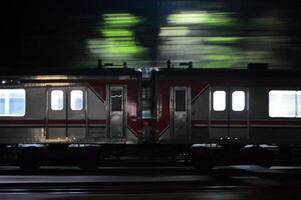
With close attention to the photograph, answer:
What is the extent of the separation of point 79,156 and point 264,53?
6820 mm

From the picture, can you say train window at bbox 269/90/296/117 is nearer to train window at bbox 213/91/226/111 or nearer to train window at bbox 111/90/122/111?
train window at bbox 213/91/226/111

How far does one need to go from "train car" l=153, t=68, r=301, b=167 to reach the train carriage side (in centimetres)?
86

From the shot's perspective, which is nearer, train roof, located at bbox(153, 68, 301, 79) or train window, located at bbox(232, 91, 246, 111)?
train roof, located at bbox(153, 68, 301, 79)

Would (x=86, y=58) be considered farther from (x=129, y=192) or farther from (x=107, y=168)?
(x=129, y=192)

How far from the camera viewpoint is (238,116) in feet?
65.8

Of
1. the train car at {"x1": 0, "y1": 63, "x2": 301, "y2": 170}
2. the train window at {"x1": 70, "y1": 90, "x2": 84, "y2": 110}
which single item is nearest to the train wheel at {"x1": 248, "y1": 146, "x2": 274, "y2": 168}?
the train car at {"x1": 0, "y1": 63, "x2": 301, "y2": 170}

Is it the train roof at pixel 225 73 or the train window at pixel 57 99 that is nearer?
the train roof at pixel 225 73

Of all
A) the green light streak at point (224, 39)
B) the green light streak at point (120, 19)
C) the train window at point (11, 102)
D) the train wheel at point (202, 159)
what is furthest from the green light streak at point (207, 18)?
the train window at point (11, 102)

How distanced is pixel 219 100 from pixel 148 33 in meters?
4.08

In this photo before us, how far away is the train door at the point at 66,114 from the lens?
2002cm

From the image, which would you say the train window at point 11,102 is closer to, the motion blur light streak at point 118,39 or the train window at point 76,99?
the train window at point 76,99

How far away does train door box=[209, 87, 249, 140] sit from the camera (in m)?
20.0

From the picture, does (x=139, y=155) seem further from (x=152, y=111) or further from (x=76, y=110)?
(x=76, y=110)

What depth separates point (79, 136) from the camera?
65.7 feet
